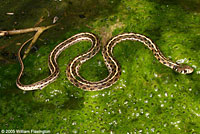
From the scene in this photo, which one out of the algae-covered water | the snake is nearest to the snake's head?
the snake

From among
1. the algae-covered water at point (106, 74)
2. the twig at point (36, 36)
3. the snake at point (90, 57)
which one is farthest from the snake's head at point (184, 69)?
the twig at point (36, 36)

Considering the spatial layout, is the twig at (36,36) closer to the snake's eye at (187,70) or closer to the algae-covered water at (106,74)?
the algae-covered water at (106,74)

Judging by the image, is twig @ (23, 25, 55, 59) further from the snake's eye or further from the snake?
the snake's eye

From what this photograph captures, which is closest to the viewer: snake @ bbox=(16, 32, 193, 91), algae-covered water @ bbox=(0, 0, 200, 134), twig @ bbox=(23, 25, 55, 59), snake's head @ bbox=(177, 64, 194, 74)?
algae-covered water @ bbox=(0, 0, 200, 134)

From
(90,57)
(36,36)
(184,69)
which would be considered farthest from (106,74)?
(36,36)

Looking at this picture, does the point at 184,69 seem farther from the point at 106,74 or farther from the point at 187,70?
the point at 106,74

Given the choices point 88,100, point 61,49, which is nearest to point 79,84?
point 88,100

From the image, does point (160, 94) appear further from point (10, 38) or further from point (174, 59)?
point (10, 38)
